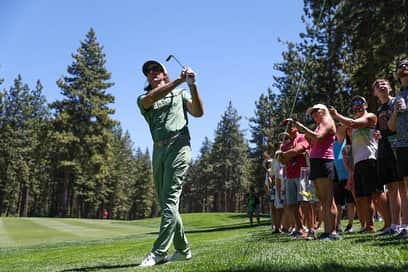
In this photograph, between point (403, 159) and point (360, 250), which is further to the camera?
point (403, 159)

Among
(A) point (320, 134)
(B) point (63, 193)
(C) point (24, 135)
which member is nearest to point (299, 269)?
(A) point (320, 134)

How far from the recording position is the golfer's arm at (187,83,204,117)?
5.41 meters

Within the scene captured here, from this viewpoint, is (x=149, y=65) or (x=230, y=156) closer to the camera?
(x=149, y=65)

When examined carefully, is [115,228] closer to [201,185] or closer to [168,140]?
[168,140]

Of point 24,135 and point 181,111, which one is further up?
point 24,135

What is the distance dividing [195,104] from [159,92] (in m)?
0.58

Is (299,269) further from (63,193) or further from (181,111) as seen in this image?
(63,193)

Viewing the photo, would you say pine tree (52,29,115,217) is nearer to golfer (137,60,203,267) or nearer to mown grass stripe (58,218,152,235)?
mown grass stripe (58,218,152,235)

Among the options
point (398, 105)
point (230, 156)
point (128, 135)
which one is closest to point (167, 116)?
point (398, 105)

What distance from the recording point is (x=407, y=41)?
17.1 metres

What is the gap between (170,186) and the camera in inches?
204

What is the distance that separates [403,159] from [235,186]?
7858 centimetres

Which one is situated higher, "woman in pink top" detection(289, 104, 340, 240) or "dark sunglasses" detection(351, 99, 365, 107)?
"dark sunglasses" detection(351, 99, 365, 107)

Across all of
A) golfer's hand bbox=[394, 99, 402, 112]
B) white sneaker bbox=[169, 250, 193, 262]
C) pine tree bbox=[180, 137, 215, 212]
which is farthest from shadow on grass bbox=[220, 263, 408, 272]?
pine tree bbox=[180, 137, 215, 212]
